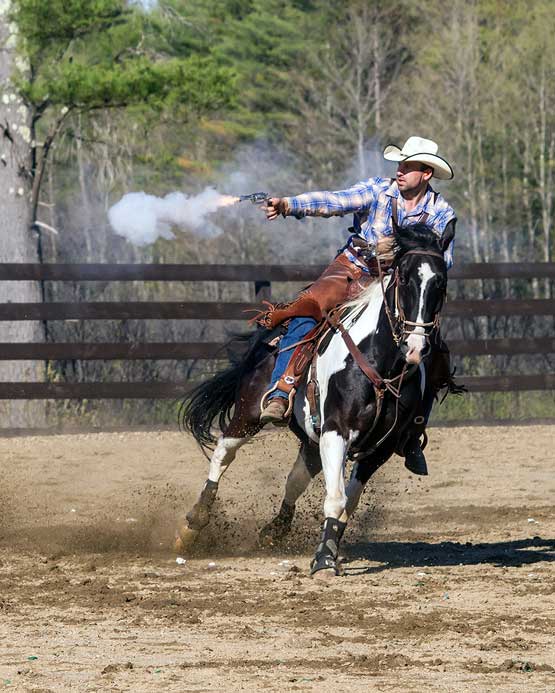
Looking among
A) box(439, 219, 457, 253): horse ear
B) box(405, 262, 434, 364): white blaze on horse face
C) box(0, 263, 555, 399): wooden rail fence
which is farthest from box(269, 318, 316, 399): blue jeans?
box(0, 263, 555, 399): wooden rail fence

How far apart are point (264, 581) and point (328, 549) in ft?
1.24

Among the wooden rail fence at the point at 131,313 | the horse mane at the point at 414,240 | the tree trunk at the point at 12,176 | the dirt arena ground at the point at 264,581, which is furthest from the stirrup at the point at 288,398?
the tree trunk at the point at 12,176

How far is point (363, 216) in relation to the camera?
7102 millimetres

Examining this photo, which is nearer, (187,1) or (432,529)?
(432,529)

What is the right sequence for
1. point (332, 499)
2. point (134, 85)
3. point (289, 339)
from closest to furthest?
point (332, 499) → point (289, 339) → point (134, 85)

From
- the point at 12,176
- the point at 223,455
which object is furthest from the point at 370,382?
the point at 12,176

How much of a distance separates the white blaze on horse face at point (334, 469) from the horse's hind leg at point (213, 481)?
109 cm

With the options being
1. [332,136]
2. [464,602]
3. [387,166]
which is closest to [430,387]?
[464,602]

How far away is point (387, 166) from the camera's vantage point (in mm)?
30984

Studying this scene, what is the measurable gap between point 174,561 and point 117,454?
4187mm

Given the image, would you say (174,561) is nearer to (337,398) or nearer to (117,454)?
(337,398)

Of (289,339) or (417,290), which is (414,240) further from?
(289,339)

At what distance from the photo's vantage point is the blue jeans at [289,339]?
7258 millimetres

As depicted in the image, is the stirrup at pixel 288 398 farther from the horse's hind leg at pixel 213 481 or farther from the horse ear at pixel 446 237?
the horse ear at pixel 446 237
